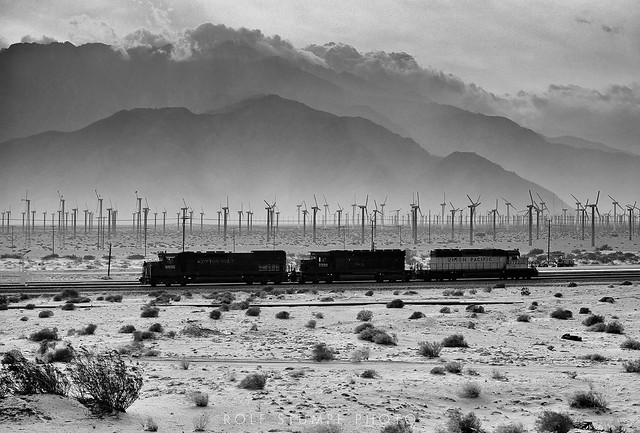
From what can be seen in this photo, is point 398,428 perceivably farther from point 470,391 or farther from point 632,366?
point 632,366

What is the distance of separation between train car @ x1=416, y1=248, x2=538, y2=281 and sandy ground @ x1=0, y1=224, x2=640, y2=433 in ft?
73.0

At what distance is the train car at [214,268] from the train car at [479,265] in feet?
48.5

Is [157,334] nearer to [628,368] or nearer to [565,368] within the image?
[565,368]

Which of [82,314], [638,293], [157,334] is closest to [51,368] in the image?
[157,334]

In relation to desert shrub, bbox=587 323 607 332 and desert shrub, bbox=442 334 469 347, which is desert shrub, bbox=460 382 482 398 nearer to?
desert shrub, bbox=442 334 469 347

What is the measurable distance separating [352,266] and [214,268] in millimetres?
13090

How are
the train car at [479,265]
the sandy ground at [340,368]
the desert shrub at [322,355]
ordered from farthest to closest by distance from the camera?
the train car at [479,265]
the desert shrub at [322,355]
the sandy ground at [340,368]

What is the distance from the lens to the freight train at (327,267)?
6494cm

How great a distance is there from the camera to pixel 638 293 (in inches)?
2110

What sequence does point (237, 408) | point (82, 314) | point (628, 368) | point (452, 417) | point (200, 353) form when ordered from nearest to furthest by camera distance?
point (452, 417)
point (237, 408)
point (628, 368)
point (200, 353)
point (82, 314)

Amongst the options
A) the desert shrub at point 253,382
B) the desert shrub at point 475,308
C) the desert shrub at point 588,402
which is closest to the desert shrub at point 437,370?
the desert shrub at point 588,402

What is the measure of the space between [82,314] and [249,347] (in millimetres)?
15942

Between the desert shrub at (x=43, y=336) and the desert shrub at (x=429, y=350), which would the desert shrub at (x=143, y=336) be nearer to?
the desert shrub at (x=43, y=336)

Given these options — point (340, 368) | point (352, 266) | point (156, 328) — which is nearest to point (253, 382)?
point (340, 368)
